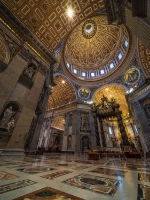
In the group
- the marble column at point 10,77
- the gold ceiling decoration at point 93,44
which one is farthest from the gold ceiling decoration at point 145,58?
the marble column at point 10,77

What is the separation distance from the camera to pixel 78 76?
1886 cm

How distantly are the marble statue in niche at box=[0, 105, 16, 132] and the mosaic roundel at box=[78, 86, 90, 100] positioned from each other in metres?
12.7

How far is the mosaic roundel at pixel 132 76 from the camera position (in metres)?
13.4

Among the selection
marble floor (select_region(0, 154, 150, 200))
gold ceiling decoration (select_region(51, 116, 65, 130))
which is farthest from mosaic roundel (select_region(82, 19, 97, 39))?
marble floor (select_region(0, 154, 150, 200))

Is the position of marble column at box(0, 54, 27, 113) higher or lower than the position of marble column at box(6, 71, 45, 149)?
higher

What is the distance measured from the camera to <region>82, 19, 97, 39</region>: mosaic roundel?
16875 millimetres

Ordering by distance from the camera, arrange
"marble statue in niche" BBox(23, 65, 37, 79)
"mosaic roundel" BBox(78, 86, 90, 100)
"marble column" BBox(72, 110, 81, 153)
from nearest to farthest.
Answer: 1. "marble statue in niche" BBox(23, 65, 37, 79)
2. "marble column" BBox(72, 110, 81, 153)
3. "mosaic roundel" BBox(78, 86, 90, 100)

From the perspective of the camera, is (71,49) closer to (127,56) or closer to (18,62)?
(127,56)

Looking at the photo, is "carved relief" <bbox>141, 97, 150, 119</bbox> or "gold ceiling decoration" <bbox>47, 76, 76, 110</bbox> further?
"gold ceiling decoration" <bbox>47, 76, 76, 110</bbox>

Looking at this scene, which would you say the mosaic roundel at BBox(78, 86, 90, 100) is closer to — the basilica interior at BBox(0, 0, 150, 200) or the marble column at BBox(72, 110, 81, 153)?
the basilica interior at BBox(0, 0, 150, 200)

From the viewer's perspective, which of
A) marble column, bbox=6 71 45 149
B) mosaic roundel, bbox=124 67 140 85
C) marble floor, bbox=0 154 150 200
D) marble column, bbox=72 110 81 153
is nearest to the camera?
marble floor, bbox=0 154 150 200

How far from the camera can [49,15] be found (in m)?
9.29

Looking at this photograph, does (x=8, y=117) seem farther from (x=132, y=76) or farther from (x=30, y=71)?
(x=132, y=76)

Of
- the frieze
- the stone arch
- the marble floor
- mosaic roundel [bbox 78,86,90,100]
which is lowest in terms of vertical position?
the marble floor
